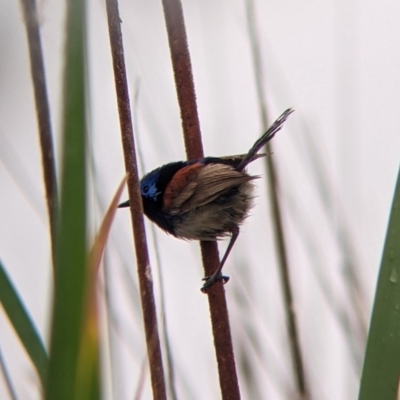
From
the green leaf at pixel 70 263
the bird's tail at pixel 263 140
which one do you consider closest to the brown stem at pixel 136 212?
the green leaf at pixel 70 263

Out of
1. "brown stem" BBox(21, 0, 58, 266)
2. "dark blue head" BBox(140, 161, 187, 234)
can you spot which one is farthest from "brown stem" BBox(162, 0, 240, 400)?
"dark blue head" BBox(140, 161, 187, 234)

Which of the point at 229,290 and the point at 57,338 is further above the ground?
the point at 57,338

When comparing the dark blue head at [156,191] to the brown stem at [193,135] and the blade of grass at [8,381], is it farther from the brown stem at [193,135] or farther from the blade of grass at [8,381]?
the blade of grass at [8,381]

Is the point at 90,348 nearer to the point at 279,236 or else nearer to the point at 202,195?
the point at 279,236

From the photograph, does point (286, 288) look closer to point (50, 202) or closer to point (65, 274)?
point (50, 202)

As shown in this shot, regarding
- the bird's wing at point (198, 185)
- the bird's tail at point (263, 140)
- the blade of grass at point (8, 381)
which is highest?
the bird's tail at point (263, 140)

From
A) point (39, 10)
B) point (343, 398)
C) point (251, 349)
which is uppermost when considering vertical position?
point (39, 10)

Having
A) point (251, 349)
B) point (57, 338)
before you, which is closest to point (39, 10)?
point (57, 338)
